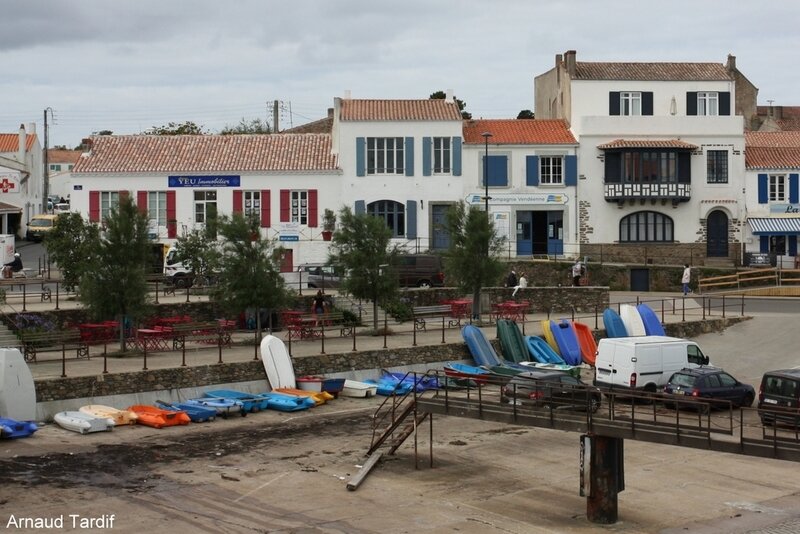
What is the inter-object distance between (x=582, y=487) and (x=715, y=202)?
1421 inches

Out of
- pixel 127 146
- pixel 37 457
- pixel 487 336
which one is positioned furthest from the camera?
pixel 127 146

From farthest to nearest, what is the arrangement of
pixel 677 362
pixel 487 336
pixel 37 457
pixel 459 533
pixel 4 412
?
pixel 487 336, pixel 677 362, pixel 4 412, pixel 37 457, pixel 459 533

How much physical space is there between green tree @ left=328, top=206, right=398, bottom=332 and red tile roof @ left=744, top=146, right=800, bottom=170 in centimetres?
2378

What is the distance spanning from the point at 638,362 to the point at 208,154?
27810mm

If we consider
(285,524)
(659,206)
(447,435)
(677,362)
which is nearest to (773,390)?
(677,362)

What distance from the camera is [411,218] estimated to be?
53.6 metres

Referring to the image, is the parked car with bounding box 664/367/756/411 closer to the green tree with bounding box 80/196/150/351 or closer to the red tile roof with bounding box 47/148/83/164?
the green tree with bounding box 80/196/150/351

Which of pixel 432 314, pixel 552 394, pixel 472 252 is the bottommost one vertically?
pixel 552 394

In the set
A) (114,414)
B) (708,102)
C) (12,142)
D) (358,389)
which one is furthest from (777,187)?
(12,142)

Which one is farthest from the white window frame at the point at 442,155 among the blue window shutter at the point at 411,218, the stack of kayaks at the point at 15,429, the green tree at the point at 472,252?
the stack of kayaks at the point at 15,429

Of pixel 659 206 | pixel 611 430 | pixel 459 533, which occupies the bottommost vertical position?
pixel 459 533

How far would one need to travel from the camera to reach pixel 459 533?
20.9 meters

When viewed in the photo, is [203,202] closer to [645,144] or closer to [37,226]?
[645,144]

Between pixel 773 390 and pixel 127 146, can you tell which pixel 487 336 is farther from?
pixel 127 146
